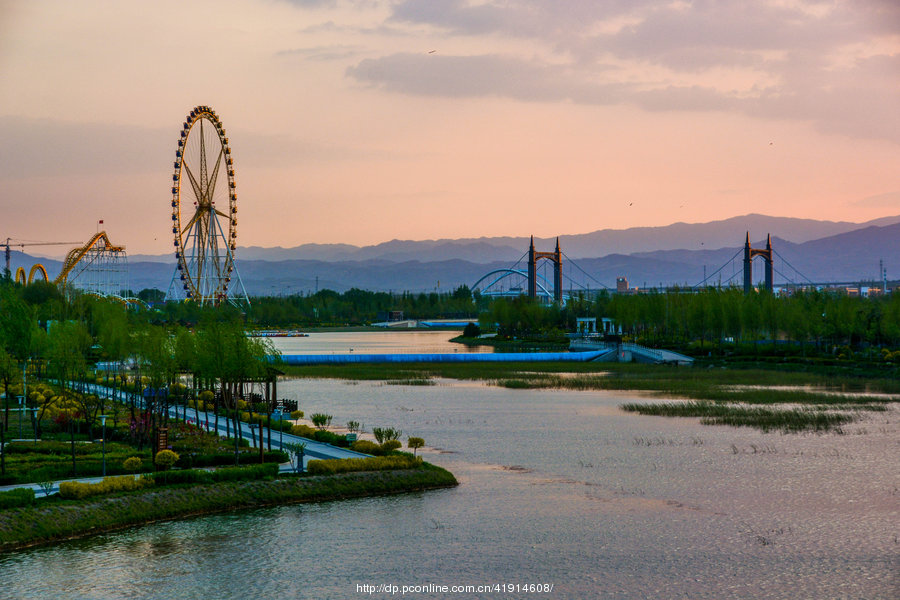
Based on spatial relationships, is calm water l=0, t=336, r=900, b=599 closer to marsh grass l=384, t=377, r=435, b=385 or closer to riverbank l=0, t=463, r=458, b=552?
riverbank l=0, t=463, r=458, b=552

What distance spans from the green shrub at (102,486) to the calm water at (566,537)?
6.41 ft

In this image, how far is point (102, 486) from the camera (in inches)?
1095

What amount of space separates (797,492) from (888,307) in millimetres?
62680

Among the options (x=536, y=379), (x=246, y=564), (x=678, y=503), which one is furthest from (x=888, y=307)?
(x=246, y=564)

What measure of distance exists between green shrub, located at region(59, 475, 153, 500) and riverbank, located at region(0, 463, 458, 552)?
42cm

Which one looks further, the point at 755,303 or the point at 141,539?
the point at 755,303

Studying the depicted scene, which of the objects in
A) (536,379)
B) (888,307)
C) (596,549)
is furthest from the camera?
(888,307)

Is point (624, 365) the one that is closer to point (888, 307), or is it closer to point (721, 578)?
point (888, 307)

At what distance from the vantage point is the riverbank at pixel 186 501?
25.1 meters

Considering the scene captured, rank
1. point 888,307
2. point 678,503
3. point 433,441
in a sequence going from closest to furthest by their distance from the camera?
point 678,503, point 433,441, point 888,307

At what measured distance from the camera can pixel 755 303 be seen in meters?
103

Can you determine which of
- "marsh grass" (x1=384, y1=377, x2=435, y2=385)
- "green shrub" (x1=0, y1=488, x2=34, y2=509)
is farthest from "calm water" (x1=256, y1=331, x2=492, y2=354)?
"green shrub" (x1=0, y1=488, x2=34, y2=509)

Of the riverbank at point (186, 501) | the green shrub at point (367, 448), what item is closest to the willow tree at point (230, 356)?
the green shrub at point (367, 448)

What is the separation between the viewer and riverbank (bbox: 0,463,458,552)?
25.1 meters
